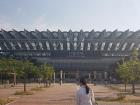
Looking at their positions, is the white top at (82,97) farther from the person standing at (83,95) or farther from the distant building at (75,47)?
the distant building at (75,47)

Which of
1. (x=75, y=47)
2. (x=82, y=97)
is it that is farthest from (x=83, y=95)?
(x=75, y=47)

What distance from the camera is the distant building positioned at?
155 meters

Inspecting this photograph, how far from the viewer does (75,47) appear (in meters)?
162

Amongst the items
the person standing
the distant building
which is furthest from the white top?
the distant building

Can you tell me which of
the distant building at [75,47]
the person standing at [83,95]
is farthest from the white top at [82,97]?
the distant building at [75,47]

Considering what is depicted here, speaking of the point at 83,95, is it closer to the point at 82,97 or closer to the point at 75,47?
the point at 82,97

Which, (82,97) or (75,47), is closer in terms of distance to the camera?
(82,97)

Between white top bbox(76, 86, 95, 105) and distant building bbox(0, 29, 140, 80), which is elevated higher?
distant building bbox(0, 29, 140, 80)

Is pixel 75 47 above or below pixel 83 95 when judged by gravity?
above

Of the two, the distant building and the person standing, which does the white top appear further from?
the distant building

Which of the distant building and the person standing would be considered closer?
the person standing

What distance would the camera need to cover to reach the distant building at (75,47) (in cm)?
15500

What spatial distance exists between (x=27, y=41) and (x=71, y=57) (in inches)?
755

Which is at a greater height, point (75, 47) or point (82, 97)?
point (75, 47)
